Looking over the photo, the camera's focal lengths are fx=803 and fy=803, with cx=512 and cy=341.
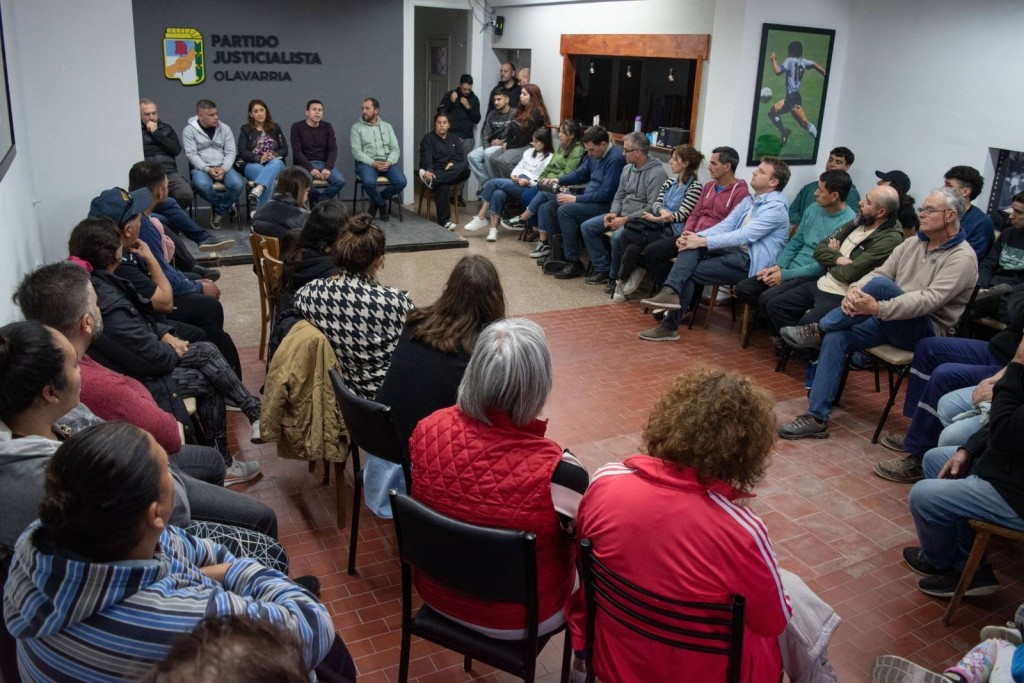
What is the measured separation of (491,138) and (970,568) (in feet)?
24.7

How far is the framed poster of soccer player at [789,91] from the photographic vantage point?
6.45 m

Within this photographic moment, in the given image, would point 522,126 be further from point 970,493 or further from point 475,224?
point 970,493

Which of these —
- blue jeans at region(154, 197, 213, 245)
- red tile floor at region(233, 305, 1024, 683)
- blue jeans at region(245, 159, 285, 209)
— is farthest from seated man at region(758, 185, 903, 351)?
blue jeans at region(245, 159, 285, 209)

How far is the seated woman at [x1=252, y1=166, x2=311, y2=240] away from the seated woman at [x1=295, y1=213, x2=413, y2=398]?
1.61 m

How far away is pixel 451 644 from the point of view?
211cm

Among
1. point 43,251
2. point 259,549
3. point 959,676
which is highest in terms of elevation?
point 43,251

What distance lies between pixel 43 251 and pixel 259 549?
3464 mm

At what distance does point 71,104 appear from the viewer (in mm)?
4723

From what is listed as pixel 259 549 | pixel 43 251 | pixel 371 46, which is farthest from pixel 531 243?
pixel 259 549

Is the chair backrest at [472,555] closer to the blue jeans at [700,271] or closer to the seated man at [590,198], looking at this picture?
the blue jeans at [700,271]

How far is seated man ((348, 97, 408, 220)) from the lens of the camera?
28.5 ft

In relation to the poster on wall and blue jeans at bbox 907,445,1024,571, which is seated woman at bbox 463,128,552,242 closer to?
the poster on wall

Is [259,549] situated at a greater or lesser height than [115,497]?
lesser

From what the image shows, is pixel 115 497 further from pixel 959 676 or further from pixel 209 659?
pixel 959 676
